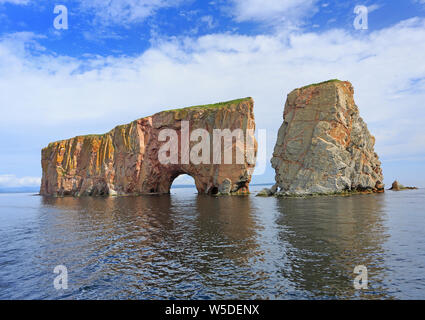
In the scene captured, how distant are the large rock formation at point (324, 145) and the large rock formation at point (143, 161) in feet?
36.7

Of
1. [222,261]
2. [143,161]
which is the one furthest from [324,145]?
[143,161]

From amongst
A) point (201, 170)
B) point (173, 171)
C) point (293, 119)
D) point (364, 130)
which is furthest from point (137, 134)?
point (364, 130)

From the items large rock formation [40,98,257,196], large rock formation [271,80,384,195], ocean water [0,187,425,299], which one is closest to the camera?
ocean water [0,187,425,299]

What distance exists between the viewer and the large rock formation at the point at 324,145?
65562 millimetres

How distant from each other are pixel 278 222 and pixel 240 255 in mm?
12698

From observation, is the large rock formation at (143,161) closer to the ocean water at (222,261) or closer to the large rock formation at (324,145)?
the large rock formation at (324,145)

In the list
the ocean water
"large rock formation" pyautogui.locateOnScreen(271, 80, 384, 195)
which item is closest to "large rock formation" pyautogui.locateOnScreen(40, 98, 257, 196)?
"large rock formation" pyautogui.locateOnScreen(271, 80, 384, 195)

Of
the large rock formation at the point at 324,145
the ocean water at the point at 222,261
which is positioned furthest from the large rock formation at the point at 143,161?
the ocean water at the point at 222,261

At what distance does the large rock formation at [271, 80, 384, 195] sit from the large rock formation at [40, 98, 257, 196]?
1118 centimetres

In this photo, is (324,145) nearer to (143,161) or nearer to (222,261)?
(222,261)

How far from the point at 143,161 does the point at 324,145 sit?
59.6 m

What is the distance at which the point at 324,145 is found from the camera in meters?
65.8

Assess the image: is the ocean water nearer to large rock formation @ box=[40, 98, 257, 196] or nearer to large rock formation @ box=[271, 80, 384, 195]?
large rock formation @ box=[271, 80, 384, 195]

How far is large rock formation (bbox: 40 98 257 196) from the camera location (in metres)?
77.3
